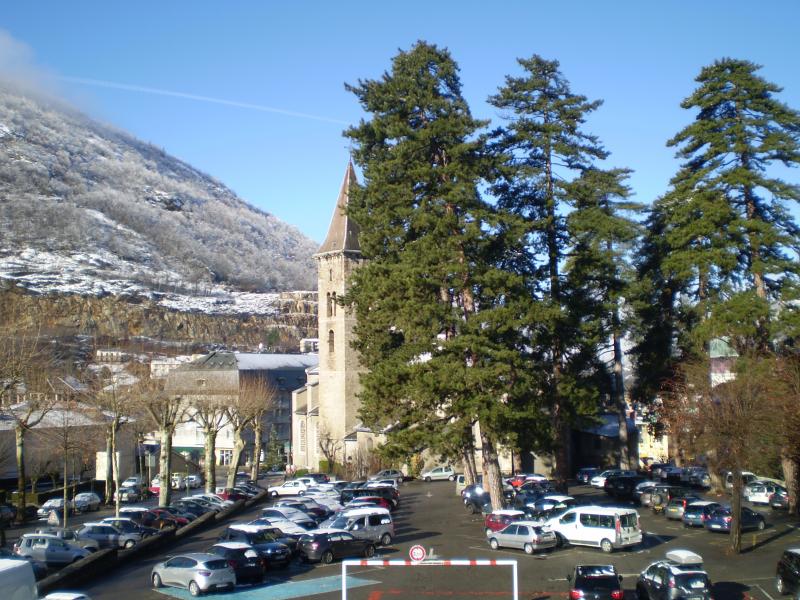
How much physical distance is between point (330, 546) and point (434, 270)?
11287mm

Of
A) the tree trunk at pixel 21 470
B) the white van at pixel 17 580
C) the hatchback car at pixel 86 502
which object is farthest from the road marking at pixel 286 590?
the hatchback car at pixel 86 502

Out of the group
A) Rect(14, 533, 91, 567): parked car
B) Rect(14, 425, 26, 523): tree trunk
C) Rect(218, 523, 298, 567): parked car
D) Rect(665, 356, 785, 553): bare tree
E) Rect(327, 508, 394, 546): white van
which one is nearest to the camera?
Rect(218, 523, 298, 567): parked car

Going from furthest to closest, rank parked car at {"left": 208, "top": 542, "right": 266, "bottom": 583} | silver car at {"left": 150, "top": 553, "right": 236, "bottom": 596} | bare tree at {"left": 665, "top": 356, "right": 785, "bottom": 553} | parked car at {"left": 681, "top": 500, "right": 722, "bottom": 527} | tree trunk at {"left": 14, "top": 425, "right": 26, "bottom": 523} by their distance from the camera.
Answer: tree trunk at {"left": 14, "top": 425, "right": 26, "bottom": 523} → parked car at {"left": 681, "top": 500, "right": 722, "bottom": 527} → bare tree at {"left": 665, "top": 356, "right": 785, "bottom": 553} → parked car at {"left": 208, "top": 542, "right": 266, "bottom": 583} → silver car at {"left": 150, "top": 553, "right": 236, "bottom": 596}

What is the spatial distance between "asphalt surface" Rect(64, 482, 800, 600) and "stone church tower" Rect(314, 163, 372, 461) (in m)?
36.7

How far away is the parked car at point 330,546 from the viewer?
1083 inches

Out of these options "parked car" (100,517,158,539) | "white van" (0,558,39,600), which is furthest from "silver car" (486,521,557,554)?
"white van" (0,558,39,600)

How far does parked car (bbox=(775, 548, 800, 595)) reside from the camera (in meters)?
20.3

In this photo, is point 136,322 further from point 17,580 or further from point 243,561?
point 17,580

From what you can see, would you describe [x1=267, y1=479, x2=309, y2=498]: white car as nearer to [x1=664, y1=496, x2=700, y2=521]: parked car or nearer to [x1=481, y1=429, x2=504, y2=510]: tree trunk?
[x1=481, y1=429, x2=504, y2=510]: tree trunk

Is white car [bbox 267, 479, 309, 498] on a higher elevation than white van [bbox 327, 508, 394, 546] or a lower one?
lower

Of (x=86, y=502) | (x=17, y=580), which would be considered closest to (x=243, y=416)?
(x=86, y=502)

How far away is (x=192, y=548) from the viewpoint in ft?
106

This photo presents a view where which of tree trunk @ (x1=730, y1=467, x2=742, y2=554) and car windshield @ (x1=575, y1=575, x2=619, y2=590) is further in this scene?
tree trunk @ (x1=730, y1=467, x2=742, y2=554)

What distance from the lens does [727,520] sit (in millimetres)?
31172
